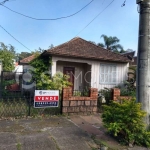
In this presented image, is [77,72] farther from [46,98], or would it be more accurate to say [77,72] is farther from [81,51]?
[46,98]

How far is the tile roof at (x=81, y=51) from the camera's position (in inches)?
396

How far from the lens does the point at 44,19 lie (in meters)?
9.70

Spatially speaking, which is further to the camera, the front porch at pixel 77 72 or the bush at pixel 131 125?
the front porch at pixel 77 72

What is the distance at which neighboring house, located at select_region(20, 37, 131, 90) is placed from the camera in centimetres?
1055

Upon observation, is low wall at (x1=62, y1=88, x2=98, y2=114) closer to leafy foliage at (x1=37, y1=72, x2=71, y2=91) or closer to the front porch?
leafy foliage at (x1=37, y1=72, x2=71, y2=91)

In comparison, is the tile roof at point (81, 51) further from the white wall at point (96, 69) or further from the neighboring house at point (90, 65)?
the white wall at point (96, 69)

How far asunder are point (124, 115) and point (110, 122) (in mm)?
421

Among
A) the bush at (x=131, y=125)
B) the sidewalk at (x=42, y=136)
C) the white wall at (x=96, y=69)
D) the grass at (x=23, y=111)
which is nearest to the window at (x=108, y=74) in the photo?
the white wall at (x=96, y=69)

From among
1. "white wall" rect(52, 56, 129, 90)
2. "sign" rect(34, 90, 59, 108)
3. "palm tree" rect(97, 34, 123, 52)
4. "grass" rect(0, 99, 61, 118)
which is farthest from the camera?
→ "palm tree" rect(97, 34, 123, 52)

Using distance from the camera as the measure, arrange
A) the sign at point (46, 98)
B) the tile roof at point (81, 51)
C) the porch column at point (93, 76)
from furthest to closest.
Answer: the porch column at point (93, 76) < the tile roof at point (81, 51) < the sign at point (46, 98)

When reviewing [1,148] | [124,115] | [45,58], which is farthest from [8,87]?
[124,115]

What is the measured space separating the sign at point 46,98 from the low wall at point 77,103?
0.34 meters

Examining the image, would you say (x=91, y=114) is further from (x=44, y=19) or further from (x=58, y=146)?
(x=44, y=19)

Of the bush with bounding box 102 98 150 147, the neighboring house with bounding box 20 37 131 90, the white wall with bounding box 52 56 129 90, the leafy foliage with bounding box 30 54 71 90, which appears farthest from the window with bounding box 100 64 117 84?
the bush with bounding box 102 98 150 147
